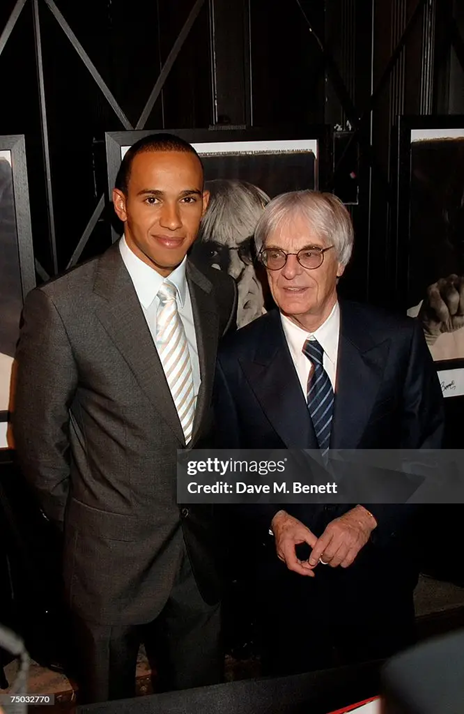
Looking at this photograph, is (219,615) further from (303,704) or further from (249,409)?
(303,704)

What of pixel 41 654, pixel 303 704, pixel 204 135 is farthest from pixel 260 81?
pixel 303 704

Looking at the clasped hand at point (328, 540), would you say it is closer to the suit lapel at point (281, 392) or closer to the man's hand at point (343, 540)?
the man's hand at point (343, 540)

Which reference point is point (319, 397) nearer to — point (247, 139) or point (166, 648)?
point (166, 648)

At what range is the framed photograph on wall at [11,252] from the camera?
2.17 meters

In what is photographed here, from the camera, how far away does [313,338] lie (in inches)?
72.7

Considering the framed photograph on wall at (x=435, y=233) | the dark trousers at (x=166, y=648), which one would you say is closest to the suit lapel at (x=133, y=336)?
the dark trousers at (x=166, y=648)

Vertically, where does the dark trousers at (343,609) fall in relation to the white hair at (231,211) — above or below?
below

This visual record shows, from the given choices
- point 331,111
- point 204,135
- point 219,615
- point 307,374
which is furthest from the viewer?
point 331,111

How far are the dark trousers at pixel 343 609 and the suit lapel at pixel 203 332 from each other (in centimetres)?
44

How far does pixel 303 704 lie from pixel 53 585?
1.71m

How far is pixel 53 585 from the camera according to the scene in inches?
107

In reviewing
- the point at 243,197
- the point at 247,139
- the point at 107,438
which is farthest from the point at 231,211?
the point at 107,438

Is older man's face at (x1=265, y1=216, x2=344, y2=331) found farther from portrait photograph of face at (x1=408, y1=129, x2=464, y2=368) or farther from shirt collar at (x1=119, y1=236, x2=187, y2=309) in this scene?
portrait photograph of face at (x1=408, y1=129, x2=464, y2=368)

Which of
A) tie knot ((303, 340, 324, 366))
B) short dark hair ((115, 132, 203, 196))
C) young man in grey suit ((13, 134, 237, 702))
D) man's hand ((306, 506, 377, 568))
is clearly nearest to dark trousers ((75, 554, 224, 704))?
young man in grey suit ((13, 134, 237, 702))
